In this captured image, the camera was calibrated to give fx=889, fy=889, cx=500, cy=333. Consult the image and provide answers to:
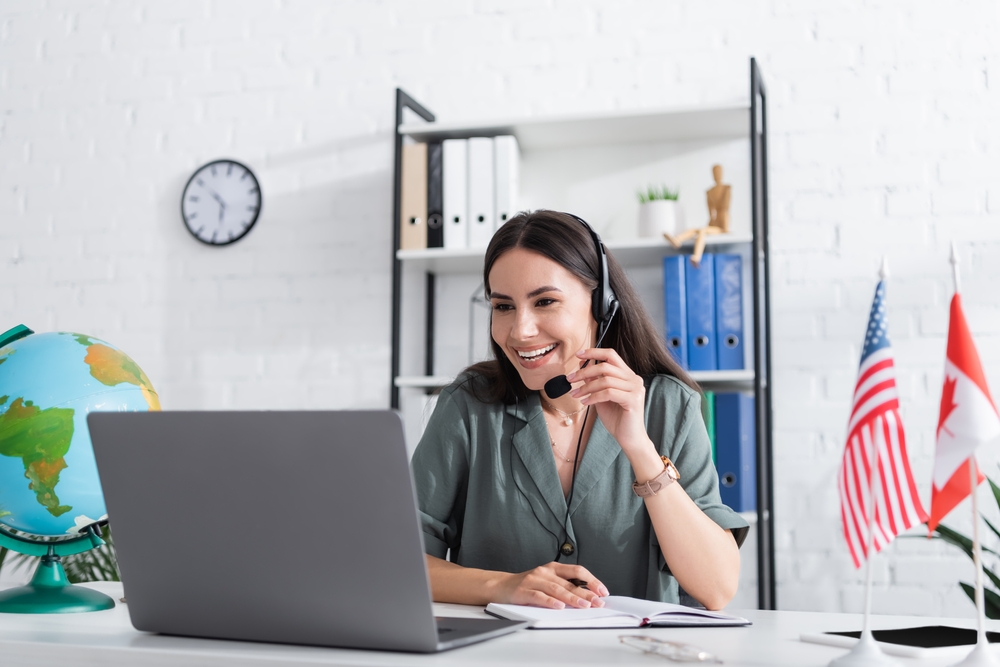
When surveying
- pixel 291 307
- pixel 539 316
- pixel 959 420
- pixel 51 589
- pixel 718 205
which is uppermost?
pixel 718 205

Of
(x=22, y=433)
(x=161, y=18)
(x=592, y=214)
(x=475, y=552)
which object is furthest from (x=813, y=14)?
(x=22, y=433)

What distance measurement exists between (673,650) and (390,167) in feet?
7.08

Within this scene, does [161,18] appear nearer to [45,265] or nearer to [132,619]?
→ [45,265]

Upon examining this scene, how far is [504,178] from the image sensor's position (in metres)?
2.33

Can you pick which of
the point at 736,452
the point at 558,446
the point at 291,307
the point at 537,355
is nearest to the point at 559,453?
the point at 558,446

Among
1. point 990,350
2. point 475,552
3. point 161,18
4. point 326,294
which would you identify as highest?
point 161,18

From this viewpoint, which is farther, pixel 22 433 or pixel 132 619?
pixel 22 433

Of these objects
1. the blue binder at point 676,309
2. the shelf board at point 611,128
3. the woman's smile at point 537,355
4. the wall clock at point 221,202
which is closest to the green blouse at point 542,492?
the woman's smile at point 537,355

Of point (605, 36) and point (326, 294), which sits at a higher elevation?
point (605, 36)

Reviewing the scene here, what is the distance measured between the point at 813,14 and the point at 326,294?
1601mm

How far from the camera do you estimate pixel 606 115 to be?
2312 mm

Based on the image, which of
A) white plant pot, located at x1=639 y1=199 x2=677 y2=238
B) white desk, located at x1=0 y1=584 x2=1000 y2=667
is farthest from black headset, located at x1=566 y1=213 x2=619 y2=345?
white plant pot, located at x1=639 y1=199 x2=677 y2=238

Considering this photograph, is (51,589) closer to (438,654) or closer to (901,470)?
(438,654)

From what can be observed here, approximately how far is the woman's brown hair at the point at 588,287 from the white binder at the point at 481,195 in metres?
0.75
